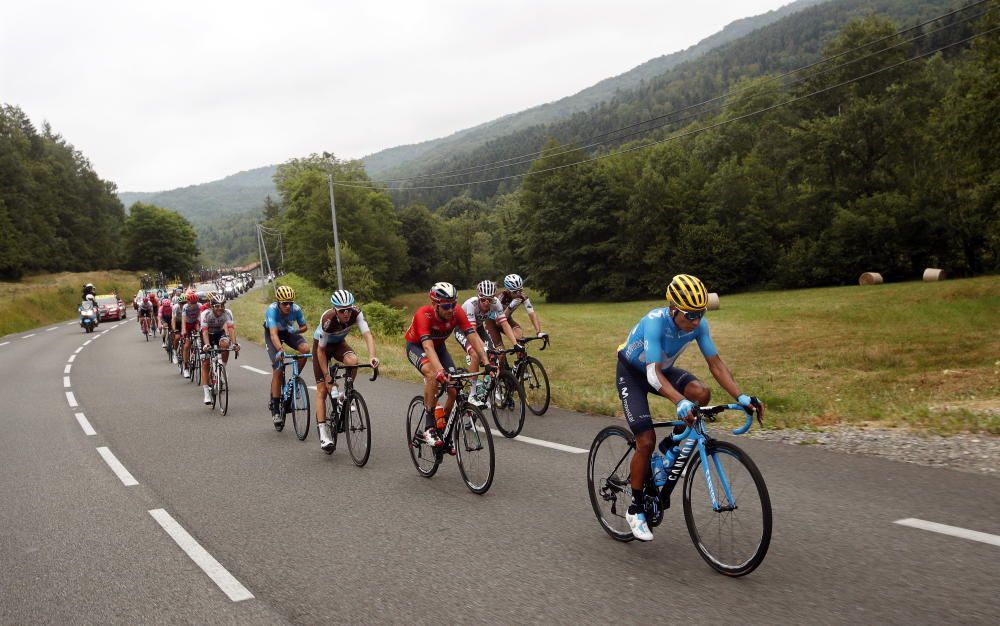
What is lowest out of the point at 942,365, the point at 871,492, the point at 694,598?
the point at 942,365

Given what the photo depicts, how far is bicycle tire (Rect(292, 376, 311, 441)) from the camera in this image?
383 inches

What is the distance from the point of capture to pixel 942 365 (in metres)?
17.6

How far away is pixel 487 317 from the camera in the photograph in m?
11.0

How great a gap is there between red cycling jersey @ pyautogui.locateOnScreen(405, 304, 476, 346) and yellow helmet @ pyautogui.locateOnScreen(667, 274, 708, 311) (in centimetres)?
291

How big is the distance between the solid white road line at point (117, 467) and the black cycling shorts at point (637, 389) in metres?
5.61

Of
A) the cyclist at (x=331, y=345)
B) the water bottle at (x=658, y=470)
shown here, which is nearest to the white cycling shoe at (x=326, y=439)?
the cyclist at (x=331, y=345)

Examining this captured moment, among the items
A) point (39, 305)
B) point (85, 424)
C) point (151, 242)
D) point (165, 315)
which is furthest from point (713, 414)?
point (151, 242)

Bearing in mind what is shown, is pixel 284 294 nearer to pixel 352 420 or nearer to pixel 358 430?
pixel 352 420

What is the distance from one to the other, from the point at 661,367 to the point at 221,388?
9643 millimetres

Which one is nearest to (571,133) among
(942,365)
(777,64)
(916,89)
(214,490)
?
(777,64)

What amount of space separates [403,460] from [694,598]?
4674 mm

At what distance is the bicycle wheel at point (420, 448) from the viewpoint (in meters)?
7.27

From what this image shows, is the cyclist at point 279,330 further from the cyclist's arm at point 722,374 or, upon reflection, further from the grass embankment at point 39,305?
the grass embankment at point 39,305

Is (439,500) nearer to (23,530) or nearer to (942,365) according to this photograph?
(23,530)
